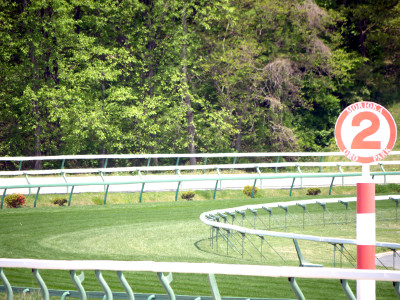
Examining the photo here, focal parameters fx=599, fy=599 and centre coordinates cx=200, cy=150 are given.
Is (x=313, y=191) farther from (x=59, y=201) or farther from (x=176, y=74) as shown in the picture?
(x=176, y=74)

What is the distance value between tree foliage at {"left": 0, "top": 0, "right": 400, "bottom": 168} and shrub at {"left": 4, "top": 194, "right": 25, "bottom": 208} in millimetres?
13896

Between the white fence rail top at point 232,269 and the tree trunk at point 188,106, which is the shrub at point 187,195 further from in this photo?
the tree trunk at point 188,106

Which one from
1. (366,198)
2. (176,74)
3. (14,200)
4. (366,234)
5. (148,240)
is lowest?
(14,200)

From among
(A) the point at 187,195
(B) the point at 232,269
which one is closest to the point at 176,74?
(A) the point at 187,195

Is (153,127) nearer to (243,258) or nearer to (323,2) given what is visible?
(323,2)

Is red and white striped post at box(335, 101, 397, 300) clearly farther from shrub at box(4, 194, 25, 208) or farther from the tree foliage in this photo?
the tree foliage

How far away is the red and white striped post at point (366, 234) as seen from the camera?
14.7 feet

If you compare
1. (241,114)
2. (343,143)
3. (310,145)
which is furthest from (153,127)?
(343,143)

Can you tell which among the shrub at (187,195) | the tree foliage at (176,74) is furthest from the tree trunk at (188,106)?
the shrub at (187,195)

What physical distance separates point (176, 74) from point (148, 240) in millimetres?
22972

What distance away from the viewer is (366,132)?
16.6 ft

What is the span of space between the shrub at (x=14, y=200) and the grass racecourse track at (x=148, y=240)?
25.2 inches

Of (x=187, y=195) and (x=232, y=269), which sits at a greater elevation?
(x=232, y=269)

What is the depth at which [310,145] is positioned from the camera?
36.0 meters
